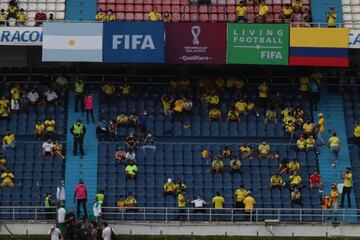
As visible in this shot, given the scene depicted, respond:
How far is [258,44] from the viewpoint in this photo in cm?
4191

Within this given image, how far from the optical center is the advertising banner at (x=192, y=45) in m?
41.9

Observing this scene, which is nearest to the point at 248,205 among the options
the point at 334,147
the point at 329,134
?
the point at 334,147

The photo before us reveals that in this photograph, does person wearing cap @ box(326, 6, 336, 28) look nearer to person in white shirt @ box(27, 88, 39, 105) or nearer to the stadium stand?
the stadium stand

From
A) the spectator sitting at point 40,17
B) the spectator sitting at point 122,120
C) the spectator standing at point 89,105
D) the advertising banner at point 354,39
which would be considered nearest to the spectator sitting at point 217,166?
the spectator sitting at point 122,120

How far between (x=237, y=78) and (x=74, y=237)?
10.6 metres

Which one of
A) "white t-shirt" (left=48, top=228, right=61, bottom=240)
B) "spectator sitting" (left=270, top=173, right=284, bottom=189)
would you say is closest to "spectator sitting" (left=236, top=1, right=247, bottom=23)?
"spectator sitting" (left=270, top=173, right=284, bottom=189)

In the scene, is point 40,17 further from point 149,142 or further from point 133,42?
point 149,142

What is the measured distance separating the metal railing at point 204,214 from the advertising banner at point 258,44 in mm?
6410

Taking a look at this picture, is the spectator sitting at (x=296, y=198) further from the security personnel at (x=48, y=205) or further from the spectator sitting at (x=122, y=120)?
the security personnel at (x=48, y=205)

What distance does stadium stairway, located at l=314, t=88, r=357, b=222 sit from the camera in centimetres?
3972

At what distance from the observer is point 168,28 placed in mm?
41875

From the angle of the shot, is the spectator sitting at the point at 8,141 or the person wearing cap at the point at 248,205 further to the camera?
the spectator sitting at the point at 8,141

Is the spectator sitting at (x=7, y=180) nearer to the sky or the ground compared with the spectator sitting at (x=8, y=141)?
nearer to the ground

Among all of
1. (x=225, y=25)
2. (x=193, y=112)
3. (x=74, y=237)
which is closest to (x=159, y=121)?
(x=193, y=112)
